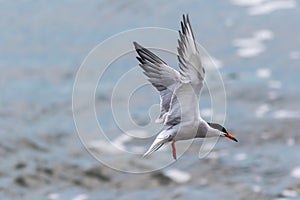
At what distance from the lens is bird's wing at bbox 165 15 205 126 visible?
9.15 m

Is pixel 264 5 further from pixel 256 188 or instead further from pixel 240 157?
pixel 256 188

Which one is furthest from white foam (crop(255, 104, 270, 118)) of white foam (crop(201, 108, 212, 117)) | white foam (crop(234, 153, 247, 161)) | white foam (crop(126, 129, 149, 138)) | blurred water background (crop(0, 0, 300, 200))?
white foam (crop(126, 129, 149, 138))

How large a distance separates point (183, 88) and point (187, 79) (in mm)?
226

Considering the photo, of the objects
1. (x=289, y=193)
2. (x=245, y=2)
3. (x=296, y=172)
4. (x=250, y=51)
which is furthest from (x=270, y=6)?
(x=289, y=193)

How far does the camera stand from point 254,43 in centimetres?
4281

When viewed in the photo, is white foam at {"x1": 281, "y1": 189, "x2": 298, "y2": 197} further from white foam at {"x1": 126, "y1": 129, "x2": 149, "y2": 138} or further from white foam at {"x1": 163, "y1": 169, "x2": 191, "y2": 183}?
white foam at {"x1": 126, "y1": 129, "x2": 149, "y2": 138}

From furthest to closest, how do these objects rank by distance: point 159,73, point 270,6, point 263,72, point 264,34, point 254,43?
point 270,6, point 254,43, point 264,34, point 263,72, point 159,73

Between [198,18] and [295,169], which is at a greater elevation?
[198,18]

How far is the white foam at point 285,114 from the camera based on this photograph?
35.8m

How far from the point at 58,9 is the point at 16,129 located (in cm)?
1051

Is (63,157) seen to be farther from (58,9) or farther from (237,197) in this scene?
(58,9)

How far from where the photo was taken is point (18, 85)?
4006 centimetres

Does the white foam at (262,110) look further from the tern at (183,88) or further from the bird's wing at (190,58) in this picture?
the bird's wing at (190,58)

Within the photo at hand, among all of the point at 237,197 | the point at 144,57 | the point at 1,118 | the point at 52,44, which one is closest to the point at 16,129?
the point at 1,118
